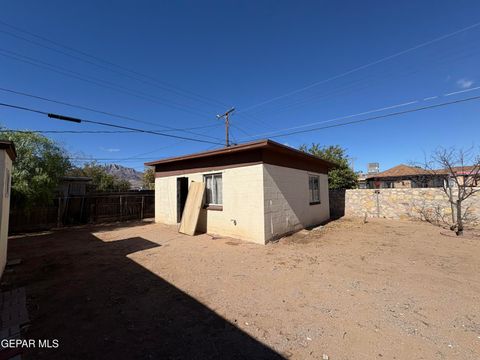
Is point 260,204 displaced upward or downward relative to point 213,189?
downward

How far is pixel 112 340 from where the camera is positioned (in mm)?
2568

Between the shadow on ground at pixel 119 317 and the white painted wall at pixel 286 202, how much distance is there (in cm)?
405

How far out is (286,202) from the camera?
326 inches

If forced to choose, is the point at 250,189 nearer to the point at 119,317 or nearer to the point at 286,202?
the point at 286,202

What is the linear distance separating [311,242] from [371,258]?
6.46ft

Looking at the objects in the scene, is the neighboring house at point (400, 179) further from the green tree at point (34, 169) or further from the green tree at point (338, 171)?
the green tree at point (34, 169)

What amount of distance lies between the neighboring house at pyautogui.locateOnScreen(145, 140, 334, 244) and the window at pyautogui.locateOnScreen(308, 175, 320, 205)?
0.05 metres

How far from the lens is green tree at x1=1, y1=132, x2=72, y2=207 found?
914 cm

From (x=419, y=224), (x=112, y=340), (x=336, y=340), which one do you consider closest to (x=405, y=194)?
(x=419, y=224)

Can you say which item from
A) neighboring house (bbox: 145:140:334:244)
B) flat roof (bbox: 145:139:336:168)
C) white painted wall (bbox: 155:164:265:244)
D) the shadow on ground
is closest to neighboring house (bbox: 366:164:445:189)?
neighboring house (bbox: 145:140:334:244)

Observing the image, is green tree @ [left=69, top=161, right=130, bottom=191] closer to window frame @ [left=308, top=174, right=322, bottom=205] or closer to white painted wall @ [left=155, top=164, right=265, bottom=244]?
white painted wall @ [left=155, top=164, right=265, bottom=244]

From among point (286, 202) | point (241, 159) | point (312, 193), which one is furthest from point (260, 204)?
point (312, 193)

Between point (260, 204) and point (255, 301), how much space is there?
379cm

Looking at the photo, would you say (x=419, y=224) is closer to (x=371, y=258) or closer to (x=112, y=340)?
(x=371, y=258)
